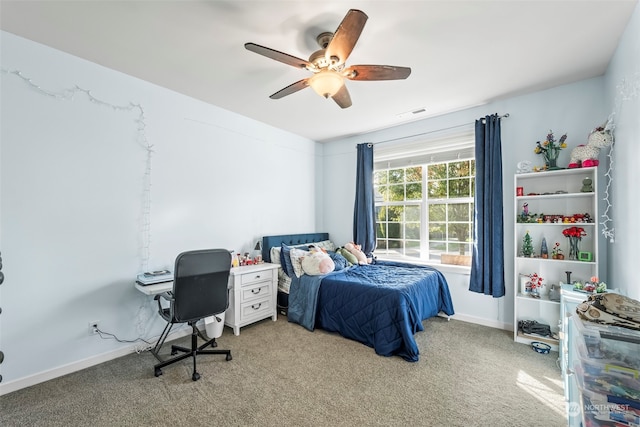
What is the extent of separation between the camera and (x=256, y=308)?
330 cm

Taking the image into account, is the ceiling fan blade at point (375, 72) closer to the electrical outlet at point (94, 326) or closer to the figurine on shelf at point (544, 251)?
the figurine on shelf at point (544, 251)

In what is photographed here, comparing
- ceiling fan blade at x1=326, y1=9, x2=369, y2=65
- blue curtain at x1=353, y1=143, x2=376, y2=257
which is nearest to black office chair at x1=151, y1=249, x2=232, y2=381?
ceiling fan blade at x1=326, y1=9, x2=369, y2=65

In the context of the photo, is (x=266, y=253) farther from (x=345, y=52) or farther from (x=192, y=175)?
(x=345, y=52)

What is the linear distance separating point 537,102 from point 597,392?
299 cm

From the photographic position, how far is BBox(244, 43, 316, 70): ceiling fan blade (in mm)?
1719

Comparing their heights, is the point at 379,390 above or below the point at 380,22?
below

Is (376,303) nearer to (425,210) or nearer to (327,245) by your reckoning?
(425,210)

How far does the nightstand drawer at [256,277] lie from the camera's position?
3.19 meters

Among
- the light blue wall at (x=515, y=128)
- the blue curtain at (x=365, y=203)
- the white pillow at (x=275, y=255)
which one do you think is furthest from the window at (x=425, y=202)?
the white pillow at (x=275, y=255)

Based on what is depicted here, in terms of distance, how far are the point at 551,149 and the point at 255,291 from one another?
11.6 feet

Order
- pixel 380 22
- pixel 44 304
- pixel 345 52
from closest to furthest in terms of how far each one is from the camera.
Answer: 1. pixel 345 52
2. pixel 380 22
3. pixel 44 304

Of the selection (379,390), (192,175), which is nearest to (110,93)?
(192,175)

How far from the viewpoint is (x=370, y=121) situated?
154 inches

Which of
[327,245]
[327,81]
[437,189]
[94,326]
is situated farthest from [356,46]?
[94,326]
